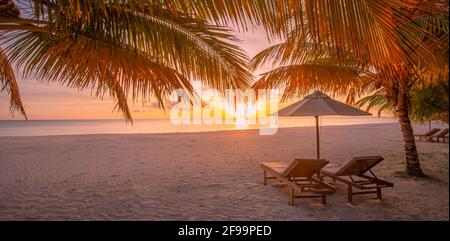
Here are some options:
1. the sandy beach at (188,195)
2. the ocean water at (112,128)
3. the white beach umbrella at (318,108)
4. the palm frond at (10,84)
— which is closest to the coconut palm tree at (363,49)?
the white beach umbrella at (318,108)

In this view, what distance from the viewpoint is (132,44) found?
2828mm

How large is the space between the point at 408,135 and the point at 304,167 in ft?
11.1

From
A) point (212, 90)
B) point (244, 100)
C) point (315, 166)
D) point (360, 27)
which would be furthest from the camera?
point (315, 166)

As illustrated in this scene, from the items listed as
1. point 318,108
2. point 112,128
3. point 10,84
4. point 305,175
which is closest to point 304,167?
point 305,175

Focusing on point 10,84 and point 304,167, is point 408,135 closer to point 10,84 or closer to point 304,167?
point 304,167

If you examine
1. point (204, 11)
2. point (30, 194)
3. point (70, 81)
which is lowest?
point (30, 194)

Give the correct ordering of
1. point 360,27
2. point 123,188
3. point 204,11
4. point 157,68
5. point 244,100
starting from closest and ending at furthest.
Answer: point 360,27 < point 204,11 < point 157,68 < point 244,100 < point 123,188

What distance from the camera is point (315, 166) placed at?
4820mm

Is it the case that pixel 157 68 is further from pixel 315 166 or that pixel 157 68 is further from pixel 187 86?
pixel 315 166

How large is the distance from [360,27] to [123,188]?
18.5ft

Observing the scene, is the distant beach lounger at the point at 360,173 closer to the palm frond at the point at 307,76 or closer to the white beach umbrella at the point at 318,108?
the white beach umbrella at the point at 318,108

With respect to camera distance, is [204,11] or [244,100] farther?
[244,100]

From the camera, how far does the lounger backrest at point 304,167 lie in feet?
15.4
